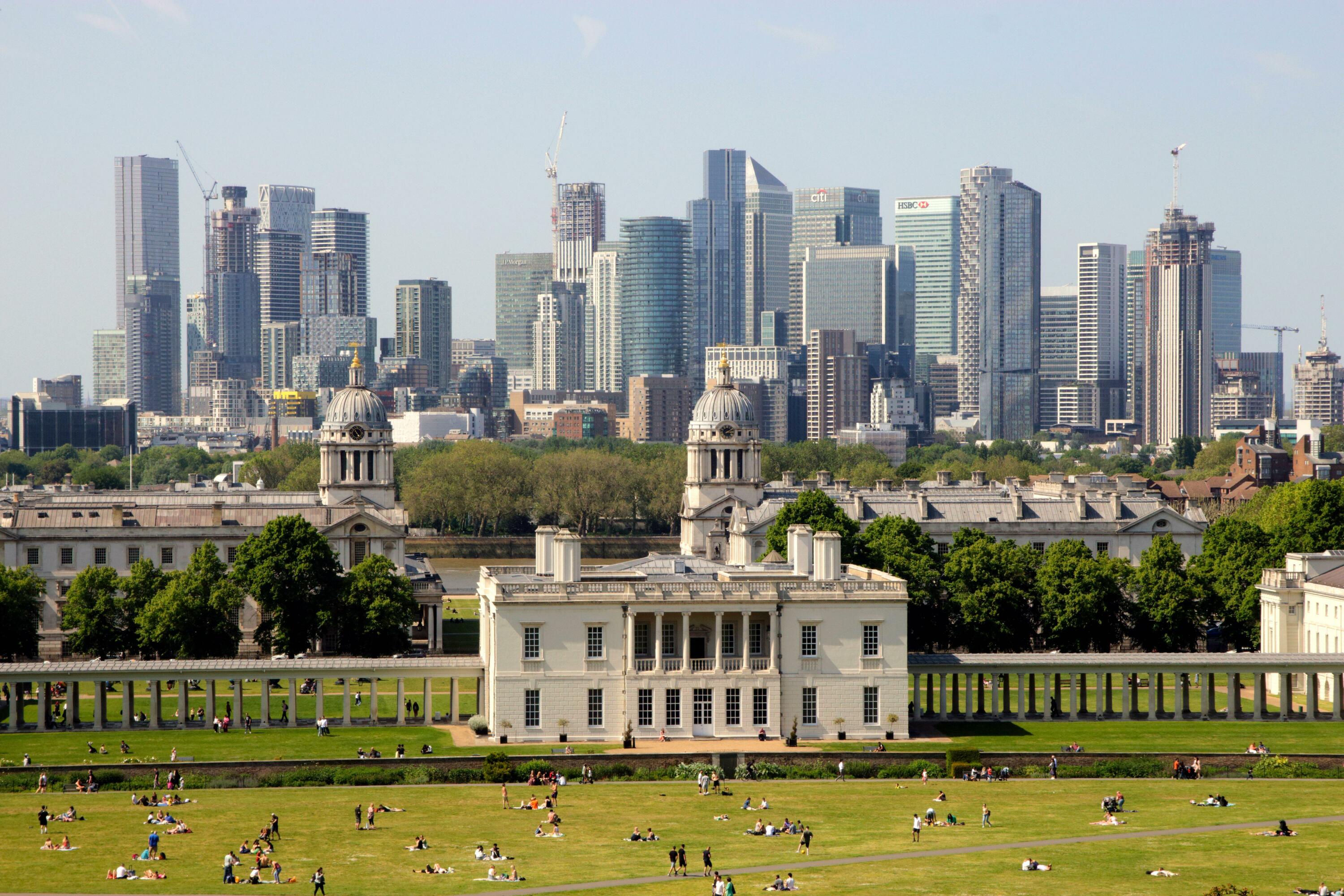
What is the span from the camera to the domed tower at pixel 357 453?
155875 millimetres

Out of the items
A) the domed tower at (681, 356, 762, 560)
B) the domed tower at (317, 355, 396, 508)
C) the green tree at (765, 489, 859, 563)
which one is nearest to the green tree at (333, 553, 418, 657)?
the green tree at (765, 489, 859, 563)

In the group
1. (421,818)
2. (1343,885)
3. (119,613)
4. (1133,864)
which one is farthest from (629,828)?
(119,613)

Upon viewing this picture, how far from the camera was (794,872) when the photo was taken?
234ft

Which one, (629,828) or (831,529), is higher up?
(831,529)

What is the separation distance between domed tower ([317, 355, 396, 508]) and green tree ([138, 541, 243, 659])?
3731 centimetres

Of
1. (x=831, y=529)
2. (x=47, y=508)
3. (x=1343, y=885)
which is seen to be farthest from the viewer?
(x=47, y=508)

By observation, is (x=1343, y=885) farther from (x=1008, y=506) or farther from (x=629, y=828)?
(x=1008, y=506)

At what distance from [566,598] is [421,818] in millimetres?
19862

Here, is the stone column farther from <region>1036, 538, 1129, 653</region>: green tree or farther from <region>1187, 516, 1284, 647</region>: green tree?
<region>1187, 516, 1284, 647</region>: green tree

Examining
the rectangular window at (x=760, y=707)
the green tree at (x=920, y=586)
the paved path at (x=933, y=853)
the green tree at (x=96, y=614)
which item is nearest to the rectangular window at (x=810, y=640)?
the rectangular window at (x=760, y=707)

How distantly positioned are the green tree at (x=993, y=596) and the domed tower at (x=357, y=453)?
1937 inches

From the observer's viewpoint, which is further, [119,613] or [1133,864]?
[119,613]

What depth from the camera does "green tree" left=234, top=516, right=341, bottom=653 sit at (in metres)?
122

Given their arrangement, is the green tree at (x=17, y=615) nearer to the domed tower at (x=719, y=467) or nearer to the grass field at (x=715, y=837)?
the grass field at (x=715, y=837)
